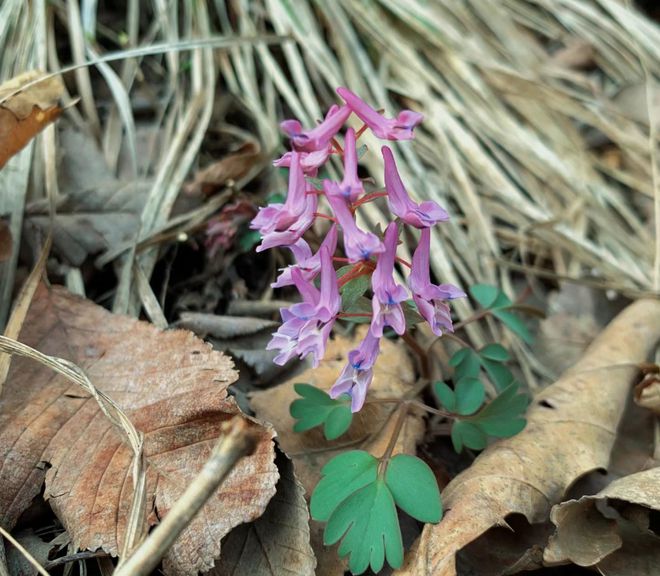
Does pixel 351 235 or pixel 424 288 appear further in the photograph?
pixel 424 288

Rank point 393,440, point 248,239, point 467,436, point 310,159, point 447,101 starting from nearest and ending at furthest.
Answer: point 310,159
point 393,440
point 467,436
point 248,239
point 447,101

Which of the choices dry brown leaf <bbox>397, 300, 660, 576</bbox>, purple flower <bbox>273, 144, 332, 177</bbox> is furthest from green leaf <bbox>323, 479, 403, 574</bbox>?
purple flower <bbox>273, 144, 332, 177</bbox>

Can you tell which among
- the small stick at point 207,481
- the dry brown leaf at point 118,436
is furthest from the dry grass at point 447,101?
the small stick at point 207,481

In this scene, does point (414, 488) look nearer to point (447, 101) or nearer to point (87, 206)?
point (87, 206)

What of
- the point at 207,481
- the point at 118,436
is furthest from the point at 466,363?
the point at 207,481

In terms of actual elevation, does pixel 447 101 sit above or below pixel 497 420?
above

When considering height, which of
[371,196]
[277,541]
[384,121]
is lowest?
[277,541]
